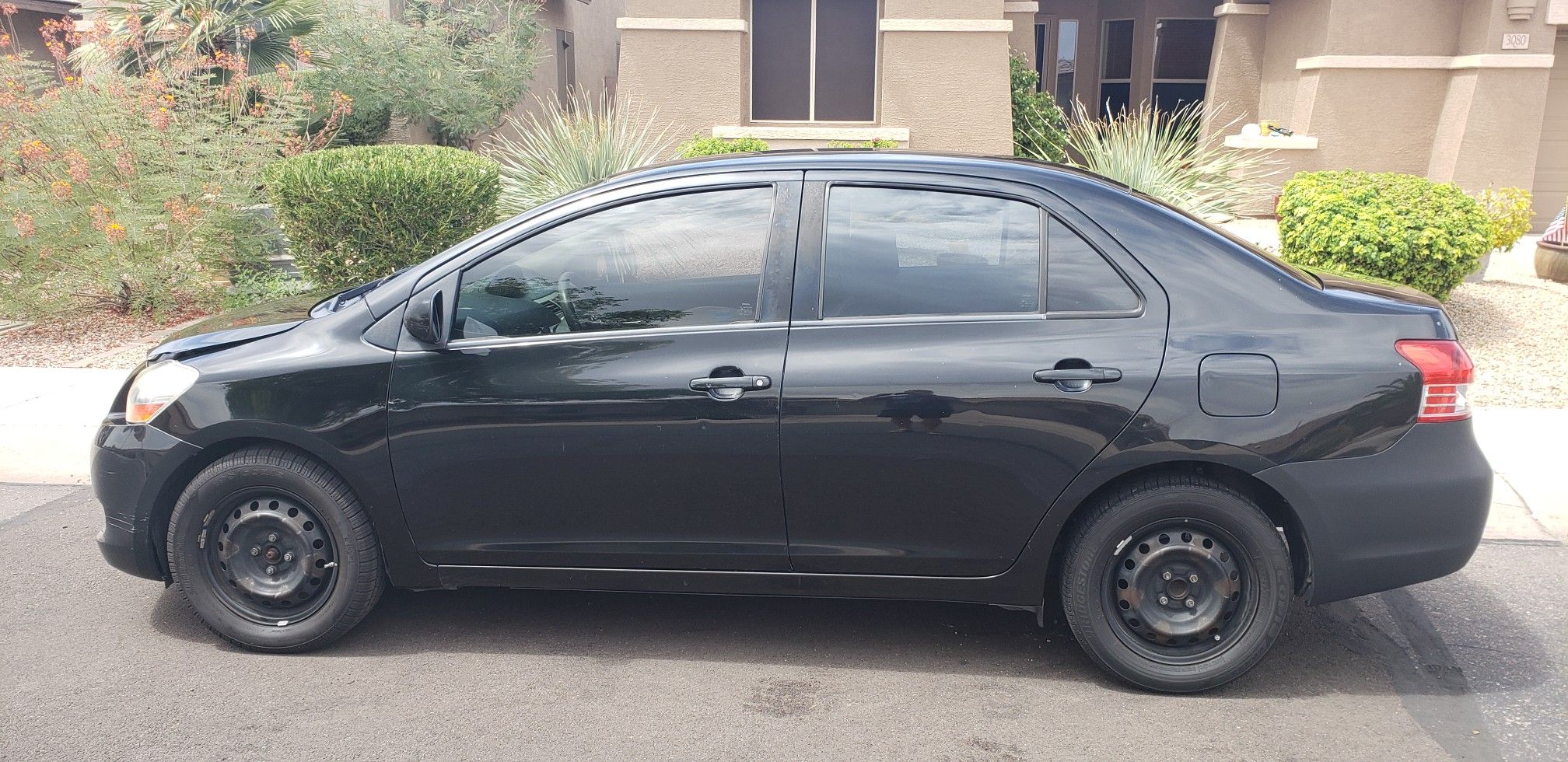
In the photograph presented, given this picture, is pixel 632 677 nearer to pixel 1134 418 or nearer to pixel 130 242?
pixel 1134 418

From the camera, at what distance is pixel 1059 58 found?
17.9 meters

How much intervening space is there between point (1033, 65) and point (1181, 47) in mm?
3161

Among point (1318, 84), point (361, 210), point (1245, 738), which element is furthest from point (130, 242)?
point (1318, 84)

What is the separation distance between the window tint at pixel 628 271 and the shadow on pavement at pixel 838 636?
116 cm

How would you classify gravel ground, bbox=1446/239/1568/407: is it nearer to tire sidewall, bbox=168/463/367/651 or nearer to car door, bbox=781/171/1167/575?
car door, bbox=781/171/1167/575

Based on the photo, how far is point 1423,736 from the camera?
3.68 metres

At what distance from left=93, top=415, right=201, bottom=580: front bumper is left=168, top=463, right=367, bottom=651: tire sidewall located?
0.09m

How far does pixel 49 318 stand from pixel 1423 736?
32.8ft

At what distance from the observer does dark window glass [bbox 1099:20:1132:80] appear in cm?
1750

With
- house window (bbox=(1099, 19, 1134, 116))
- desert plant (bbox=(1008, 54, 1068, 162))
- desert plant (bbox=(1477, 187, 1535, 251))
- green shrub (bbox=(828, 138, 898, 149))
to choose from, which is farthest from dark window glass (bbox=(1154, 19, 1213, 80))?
desert plant (bbox=(1477, 187, 1535, 251))

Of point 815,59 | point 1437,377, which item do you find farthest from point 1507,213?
point 1437,377

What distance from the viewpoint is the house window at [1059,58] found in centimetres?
1773

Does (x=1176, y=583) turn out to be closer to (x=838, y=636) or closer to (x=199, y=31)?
(x=838, y=636)

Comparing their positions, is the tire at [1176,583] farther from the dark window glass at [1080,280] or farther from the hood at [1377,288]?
the hood at [1377,288]
